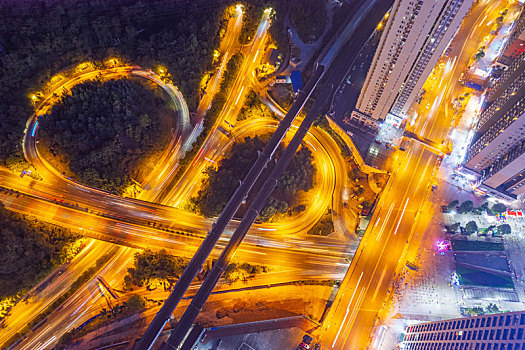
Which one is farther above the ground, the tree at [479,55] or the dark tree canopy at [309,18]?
the tree at [479,55]

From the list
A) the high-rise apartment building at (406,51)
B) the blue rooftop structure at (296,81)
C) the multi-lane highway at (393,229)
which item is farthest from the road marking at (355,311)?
the blue rooftop structure at (296,81)

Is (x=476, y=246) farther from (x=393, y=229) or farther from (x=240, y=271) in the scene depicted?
(x=240, y=271)

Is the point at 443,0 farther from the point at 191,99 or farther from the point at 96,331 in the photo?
the point at 96,331

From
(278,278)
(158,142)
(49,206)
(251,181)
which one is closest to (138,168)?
(158,142)

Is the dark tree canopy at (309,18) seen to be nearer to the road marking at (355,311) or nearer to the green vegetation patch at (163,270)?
the green vegetation patch at (163,270)

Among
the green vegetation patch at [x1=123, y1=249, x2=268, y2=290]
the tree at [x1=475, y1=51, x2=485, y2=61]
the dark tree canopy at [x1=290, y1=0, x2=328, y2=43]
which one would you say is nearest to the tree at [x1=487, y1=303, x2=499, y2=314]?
the green vegetation patch at [x1=123, y1=249, x2=268, y2=290]

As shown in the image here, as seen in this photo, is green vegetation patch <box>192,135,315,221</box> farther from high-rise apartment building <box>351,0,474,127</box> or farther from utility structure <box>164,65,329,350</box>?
high-rise apartment building <box>351,0,474,127</box>

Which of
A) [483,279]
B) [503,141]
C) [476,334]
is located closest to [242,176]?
[476,334]

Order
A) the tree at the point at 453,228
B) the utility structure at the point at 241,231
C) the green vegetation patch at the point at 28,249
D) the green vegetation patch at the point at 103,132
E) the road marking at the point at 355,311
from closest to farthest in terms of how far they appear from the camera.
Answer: the green vegetation patch at the point at 28,249
the utility structure at the point at 241,231
the road marking at the point at 355,311
the green vegetation patch at the point at 103,132
the tree at the point at 453,228
